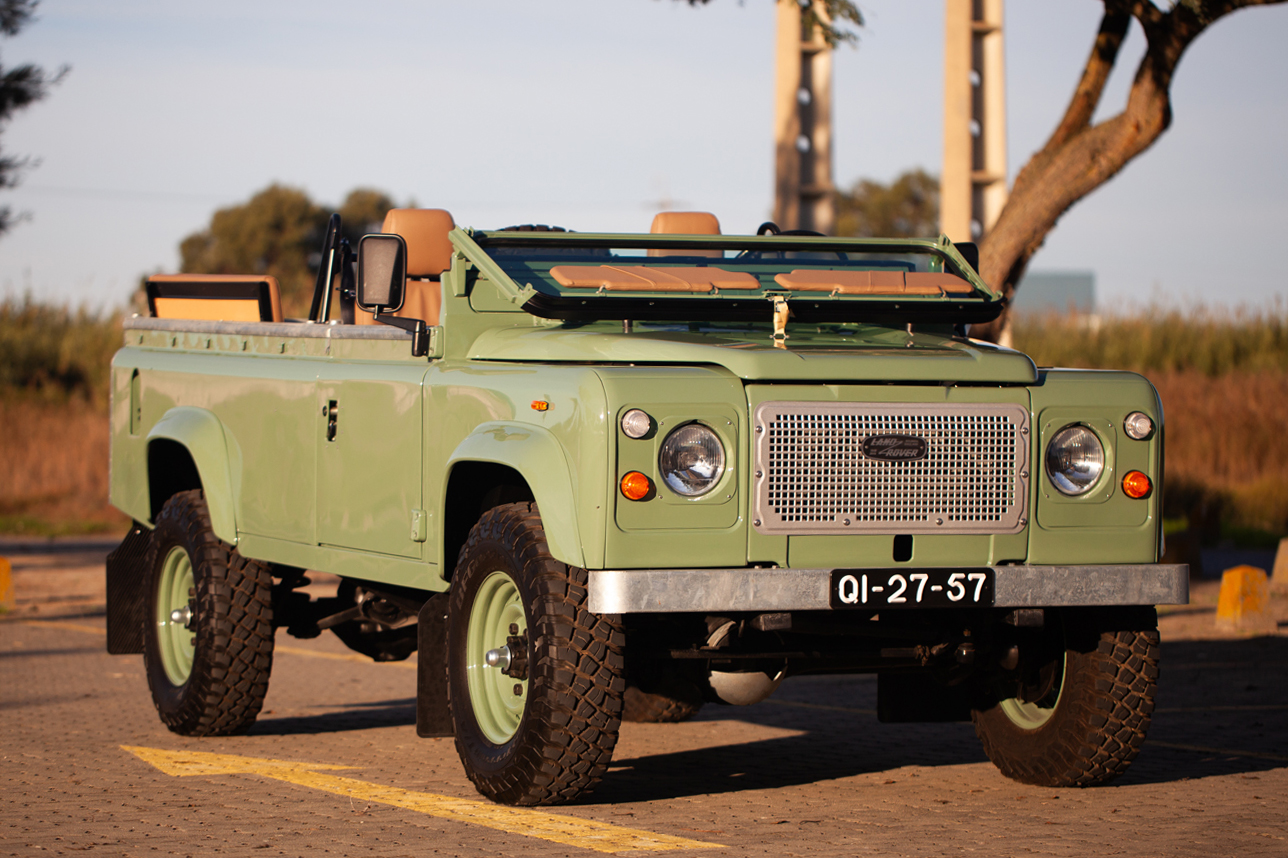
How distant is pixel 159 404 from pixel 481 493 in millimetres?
2946

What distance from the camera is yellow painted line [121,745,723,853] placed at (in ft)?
18.9

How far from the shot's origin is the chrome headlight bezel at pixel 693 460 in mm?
5961

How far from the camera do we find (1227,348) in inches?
1030

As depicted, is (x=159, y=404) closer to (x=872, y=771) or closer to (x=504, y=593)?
(x=504, y=593)

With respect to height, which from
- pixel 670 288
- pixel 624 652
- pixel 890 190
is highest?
pixel 890 190

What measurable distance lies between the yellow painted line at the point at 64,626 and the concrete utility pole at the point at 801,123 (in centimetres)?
724

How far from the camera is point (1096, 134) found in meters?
12.8

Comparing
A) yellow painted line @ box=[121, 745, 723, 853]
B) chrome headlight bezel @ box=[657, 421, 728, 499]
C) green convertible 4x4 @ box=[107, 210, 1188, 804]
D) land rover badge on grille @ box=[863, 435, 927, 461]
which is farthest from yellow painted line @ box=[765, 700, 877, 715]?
chrome headlight bezel @ box=[657, 421, 728, 499]

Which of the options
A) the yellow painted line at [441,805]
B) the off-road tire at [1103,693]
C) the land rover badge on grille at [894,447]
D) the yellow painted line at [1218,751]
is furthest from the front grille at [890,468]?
the yellow painted line at [1218,751]

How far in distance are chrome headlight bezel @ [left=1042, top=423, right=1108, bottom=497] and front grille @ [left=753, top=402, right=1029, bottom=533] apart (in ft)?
0.49

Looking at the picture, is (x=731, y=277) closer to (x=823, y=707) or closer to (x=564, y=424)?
(x=564, y=424)

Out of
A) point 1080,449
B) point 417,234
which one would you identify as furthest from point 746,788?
point 417,234

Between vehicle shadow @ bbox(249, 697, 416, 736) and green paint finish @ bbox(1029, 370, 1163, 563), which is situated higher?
green paint finish @ bbox(1029, 370, 1163, 563)

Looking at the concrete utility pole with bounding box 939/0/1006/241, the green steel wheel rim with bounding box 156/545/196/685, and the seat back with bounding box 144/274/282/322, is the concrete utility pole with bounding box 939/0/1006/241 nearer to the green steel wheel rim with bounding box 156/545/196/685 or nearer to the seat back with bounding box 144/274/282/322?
the seat back with bounding box 144/274/282/322
